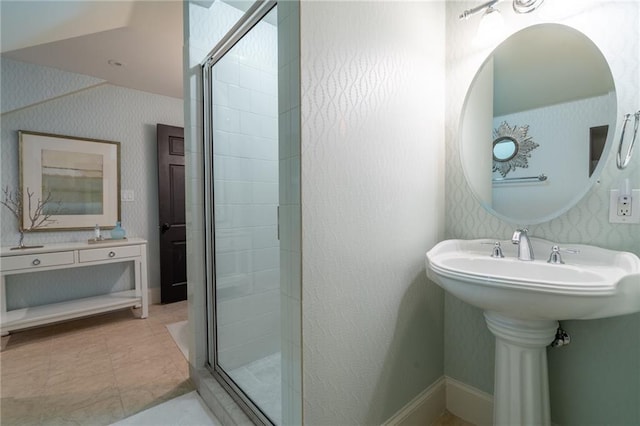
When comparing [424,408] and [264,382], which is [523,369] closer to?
[424,408]

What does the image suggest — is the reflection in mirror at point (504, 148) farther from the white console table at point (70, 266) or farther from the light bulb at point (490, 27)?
the white console table at point (70, 266)

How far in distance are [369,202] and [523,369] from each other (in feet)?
2.68

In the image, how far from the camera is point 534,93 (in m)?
1.24

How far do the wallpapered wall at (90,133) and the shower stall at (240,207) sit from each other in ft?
6.42

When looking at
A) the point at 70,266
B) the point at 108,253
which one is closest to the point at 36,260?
the point at 70,266

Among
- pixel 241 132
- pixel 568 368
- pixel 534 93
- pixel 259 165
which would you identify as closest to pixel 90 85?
pixel 241 132

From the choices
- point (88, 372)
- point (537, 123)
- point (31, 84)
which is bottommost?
point (88, 372)

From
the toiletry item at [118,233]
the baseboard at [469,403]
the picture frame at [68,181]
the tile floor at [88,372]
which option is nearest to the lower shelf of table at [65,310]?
the tile floor at [88,372]

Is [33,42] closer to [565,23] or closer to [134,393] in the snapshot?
[134,393]

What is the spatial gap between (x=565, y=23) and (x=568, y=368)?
1.40m

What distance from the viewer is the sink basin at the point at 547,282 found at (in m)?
0.76

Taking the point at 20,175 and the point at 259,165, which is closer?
the point at 259,165

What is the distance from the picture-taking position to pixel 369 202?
3.60 feet

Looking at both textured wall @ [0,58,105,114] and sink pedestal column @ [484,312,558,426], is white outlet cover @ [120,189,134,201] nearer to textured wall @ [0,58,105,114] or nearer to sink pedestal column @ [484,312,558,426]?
textured wall @ [0,58,105,114]
